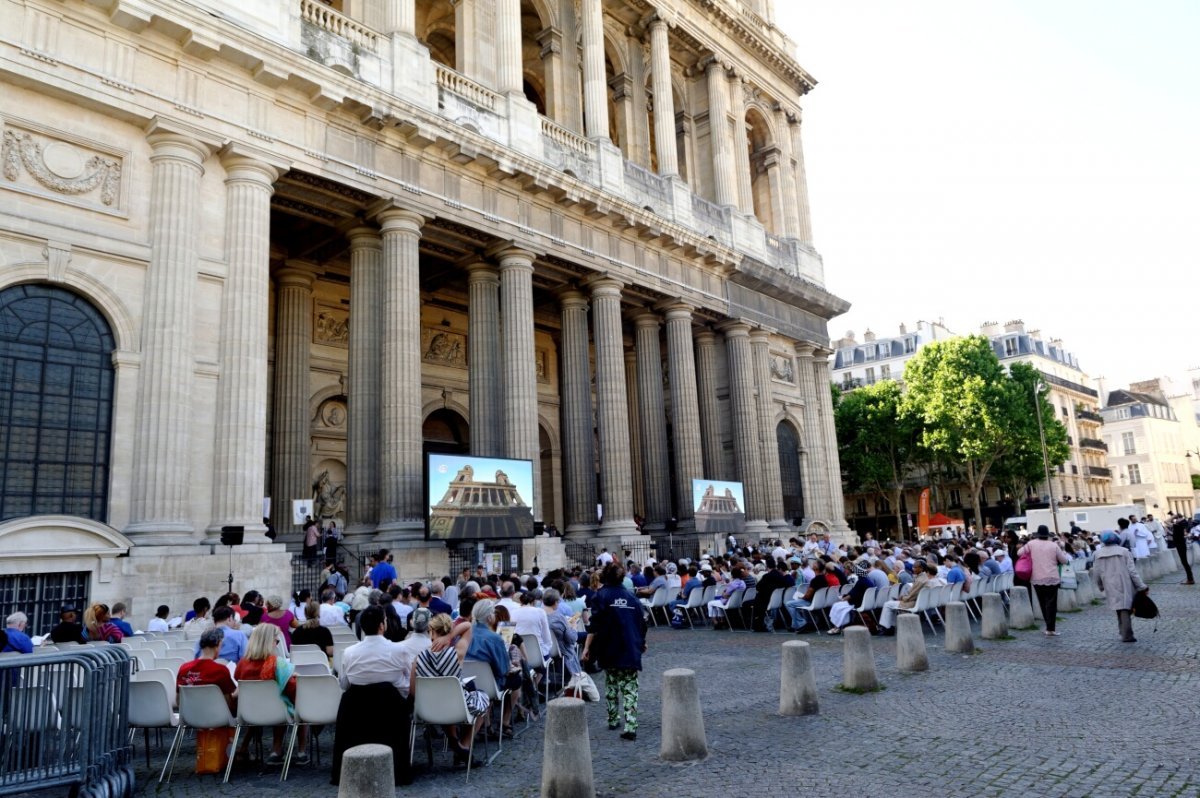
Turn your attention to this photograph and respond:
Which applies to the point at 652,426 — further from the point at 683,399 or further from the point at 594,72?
the point at 594,72

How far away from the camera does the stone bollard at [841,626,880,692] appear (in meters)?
9.16

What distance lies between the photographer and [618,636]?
757 cm

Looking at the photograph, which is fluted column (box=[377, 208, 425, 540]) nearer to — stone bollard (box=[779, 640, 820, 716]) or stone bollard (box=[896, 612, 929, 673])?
stone bollard (box=[896, 612, 929, 673])

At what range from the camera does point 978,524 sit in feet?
165

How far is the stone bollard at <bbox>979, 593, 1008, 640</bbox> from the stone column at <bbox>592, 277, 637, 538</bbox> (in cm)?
1193

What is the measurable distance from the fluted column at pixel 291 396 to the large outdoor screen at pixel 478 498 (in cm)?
468

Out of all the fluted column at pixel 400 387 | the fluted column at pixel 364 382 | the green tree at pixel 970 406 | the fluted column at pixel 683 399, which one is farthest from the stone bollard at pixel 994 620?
the green tree at pixel 970 406

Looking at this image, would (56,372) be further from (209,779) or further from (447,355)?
(447,355)

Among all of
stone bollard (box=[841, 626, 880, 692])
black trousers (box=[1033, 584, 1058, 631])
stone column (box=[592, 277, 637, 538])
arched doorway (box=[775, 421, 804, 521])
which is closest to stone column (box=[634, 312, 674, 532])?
stone column (box=[592, 277, 637, 538])

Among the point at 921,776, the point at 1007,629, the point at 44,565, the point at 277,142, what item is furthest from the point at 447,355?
the point at 921,776

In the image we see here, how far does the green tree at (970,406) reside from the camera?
49094 millimetres

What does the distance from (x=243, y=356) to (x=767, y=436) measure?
64.6 ft

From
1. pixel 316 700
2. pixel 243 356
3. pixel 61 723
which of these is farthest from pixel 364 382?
pixel 61 723

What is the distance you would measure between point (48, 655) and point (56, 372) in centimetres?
996
